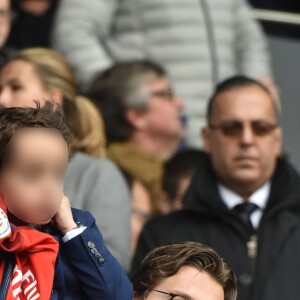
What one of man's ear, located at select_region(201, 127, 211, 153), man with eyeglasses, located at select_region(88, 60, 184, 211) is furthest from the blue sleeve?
man with eyeglasses, located at select_region(88, 60, 184, 211)

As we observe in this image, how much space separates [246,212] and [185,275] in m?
2.05

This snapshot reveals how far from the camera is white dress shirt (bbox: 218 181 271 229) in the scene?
18.6 ft

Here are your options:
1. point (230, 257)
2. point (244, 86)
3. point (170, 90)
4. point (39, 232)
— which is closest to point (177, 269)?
point (39, 232)

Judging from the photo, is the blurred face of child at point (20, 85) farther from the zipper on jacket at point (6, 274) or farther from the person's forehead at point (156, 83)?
the zipper on jacket at point (6, 274)

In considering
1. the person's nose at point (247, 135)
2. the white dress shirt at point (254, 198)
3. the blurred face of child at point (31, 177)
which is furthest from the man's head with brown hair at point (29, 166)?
the person's nose at point (247, 135)

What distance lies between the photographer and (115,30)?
7.46m

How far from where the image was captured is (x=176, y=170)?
A: 6.68 m

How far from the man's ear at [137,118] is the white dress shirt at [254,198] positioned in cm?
116

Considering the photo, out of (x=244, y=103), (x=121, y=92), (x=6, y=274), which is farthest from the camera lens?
(x=121, y=92)

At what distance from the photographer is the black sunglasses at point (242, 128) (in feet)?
19.3

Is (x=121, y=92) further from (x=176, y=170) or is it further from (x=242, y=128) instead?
(x=242, y=128)

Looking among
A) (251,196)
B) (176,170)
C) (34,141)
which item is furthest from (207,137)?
(34,141)

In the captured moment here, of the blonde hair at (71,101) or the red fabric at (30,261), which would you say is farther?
the blonde hair at (71,101)

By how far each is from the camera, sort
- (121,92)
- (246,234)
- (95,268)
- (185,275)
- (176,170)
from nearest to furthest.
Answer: (95,268) → (185,275) → (246,234) → (176,170) → (121,92)
